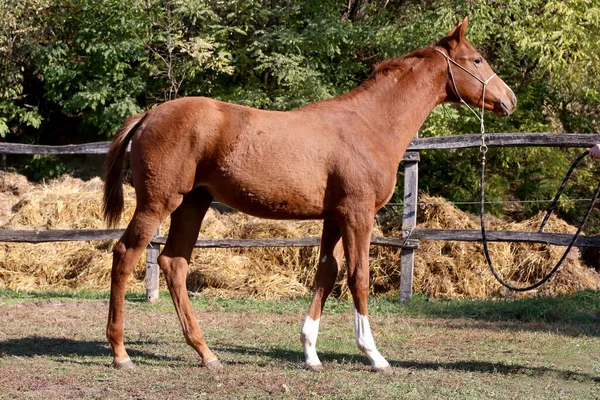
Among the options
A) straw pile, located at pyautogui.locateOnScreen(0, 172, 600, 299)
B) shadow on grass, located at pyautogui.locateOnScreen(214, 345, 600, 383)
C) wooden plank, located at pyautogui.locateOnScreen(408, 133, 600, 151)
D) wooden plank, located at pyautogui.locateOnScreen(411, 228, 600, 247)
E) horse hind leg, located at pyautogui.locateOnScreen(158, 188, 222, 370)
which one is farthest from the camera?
straw pile, located at pyautogui.locateOnScreen(0, 172, 600, 299)

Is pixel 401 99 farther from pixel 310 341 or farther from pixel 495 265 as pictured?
pixel 495 265

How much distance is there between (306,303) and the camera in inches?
339

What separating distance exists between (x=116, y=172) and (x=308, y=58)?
7343 millimetres

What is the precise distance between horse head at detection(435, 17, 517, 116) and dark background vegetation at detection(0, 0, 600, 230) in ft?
17.1

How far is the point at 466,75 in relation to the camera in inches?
233

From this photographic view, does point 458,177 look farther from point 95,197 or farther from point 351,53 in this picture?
point 95,197

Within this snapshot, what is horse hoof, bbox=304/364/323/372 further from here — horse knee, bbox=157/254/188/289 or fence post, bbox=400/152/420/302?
fence post, bbox=400/152/420/302

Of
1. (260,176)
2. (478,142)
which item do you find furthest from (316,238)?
(260,176)

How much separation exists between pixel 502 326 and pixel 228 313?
9.11 feet

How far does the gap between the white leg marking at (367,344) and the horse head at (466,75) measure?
6.31ft

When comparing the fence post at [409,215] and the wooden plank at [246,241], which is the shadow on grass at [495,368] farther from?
the fence post at [409,215]

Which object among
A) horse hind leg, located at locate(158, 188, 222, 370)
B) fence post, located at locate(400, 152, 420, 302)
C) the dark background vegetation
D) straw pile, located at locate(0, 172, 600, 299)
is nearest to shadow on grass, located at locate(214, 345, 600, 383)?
horse hind leg, located at locate(158, 188, 222, 370)

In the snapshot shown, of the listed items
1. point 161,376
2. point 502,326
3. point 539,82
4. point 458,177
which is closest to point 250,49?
point 458,177

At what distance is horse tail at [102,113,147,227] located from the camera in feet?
18.4
